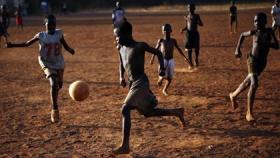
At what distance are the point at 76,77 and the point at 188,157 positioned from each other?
7.46 metres

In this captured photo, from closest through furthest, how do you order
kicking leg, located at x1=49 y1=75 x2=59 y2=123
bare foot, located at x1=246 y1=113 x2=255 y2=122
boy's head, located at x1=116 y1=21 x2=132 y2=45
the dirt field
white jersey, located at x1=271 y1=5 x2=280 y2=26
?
boy's head, located at x1=116 y1=21 x2=132 y2=45 → the dirt field → bare foot, located at x1=246 y1=113 x2=255 y2=122 → kicking leg, located at x1=49 y1=75 x2=59 y2=123 → white jersey, located at x1=271 y1=5 x2=280 y2=26

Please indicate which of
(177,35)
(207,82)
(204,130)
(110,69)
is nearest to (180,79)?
(207,82)

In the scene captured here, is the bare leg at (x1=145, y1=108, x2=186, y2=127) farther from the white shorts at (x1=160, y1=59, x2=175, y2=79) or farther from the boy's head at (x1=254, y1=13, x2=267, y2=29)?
the white shorts at (x1=160, y1=59, x2=175, y2=79)

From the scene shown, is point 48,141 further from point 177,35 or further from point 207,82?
point 177,35

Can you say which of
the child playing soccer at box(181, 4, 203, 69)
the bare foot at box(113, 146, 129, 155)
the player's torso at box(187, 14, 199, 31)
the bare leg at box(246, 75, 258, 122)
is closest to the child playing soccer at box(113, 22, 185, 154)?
the bare foot at box(113, 146, 129, 155)

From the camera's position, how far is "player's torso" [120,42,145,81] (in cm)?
641

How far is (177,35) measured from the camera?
26328mm

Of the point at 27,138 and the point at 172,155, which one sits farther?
the point at 27,138

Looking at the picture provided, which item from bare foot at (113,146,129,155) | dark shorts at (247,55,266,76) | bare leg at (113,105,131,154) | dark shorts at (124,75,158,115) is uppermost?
dark shorts at (247,55,266,76)

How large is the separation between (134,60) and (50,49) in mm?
2536

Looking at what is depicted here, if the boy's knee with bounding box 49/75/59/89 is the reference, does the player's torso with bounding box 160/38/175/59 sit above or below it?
above

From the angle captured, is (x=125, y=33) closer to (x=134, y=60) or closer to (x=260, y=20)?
(x=134, y=60)

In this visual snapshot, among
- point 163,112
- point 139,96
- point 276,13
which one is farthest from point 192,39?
point 139,96

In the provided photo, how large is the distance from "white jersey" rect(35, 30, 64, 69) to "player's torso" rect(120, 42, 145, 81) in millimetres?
2308
